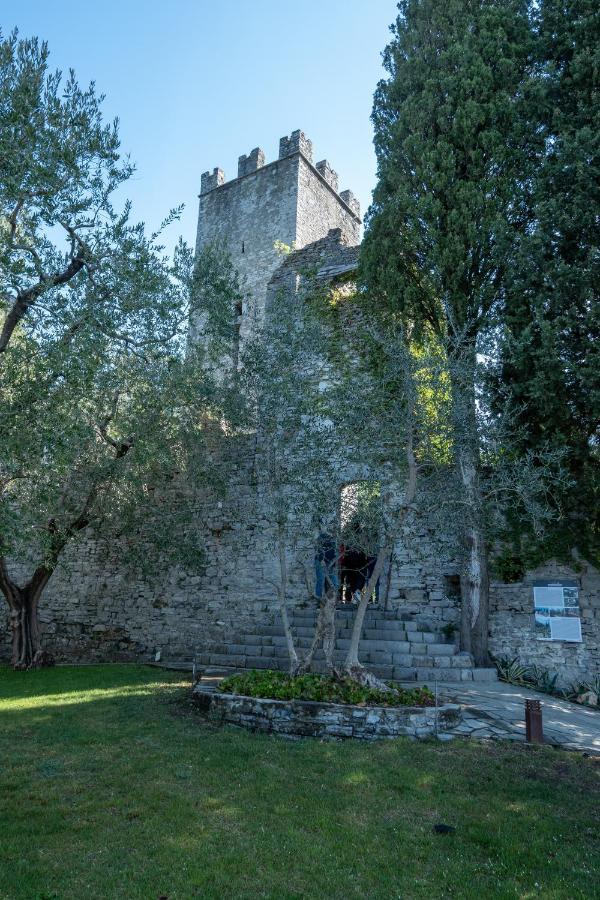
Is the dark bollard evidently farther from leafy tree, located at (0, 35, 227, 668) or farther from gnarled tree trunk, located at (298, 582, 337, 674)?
leafy tree, located at (0, 35, 227, 668)

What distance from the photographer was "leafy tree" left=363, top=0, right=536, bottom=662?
33.1 ft

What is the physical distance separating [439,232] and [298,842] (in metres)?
9.17

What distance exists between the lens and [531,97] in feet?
32.2

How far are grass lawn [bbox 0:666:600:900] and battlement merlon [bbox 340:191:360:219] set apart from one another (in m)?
26.7

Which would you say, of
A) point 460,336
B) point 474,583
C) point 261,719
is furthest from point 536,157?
point 261,719

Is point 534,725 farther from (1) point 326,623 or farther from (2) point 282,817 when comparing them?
(2) point 282,817

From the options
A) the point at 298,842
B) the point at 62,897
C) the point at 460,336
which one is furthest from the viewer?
the point at 460,336

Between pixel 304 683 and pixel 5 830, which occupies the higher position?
pixel 304 683

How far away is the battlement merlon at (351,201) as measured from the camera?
28688 mm

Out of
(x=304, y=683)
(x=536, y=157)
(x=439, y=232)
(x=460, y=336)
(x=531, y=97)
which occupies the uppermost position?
(x=531, y=97)

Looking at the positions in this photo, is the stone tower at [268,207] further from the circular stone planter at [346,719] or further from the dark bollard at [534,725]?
the dark bollard at [534,725]

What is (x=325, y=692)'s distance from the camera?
7145 millimetres

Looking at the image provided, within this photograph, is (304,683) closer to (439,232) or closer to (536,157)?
(439,232)

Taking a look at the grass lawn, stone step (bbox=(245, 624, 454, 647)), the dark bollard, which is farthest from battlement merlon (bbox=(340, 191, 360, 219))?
the grass lawn
